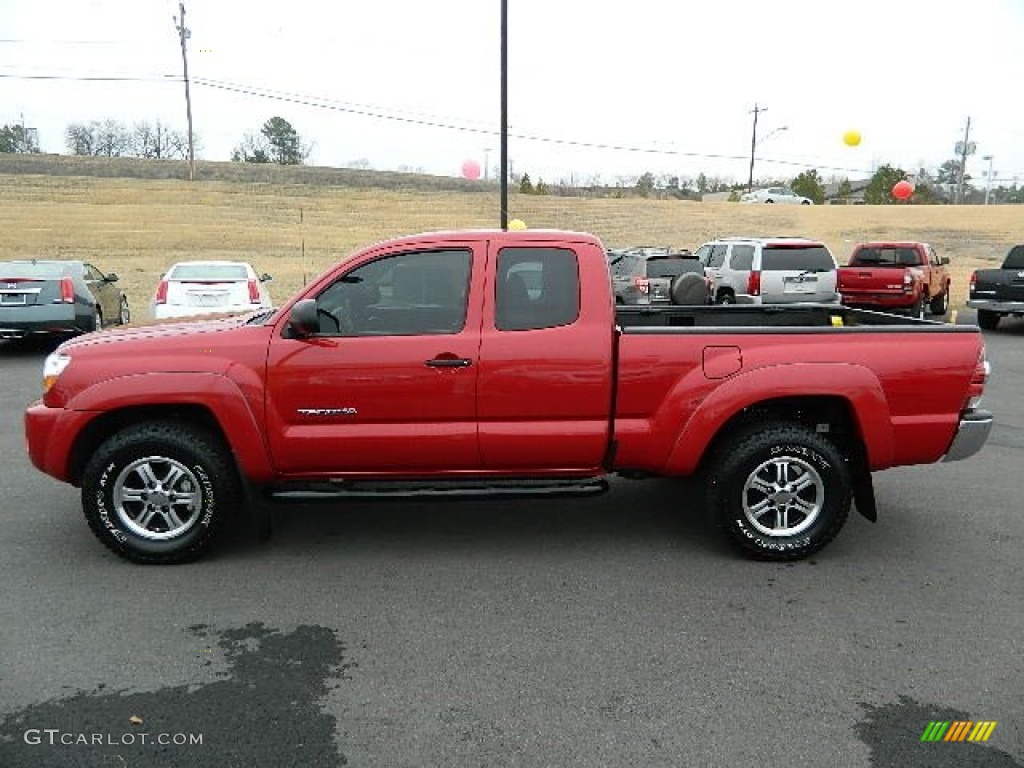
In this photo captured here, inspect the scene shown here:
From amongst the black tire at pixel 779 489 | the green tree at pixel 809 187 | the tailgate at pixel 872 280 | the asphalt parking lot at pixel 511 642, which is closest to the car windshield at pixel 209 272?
the asphalt parking lot at pixel 511 642

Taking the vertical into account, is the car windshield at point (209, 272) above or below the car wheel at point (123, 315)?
above

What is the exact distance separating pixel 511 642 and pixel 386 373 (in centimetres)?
154

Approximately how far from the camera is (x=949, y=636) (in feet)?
12.7

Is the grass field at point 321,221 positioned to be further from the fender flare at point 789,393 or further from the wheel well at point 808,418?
the fender flare at point 789,393

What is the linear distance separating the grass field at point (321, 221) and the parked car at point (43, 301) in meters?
14.0

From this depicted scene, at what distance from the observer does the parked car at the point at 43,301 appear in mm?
11539

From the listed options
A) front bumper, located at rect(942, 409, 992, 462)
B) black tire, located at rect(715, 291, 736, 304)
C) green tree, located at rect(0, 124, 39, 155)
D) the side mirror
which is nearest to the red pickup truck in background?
black tire, located at rect(715, 291, 736, 304)

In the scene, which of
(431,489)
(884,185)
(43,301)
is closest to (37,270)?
(43,301)

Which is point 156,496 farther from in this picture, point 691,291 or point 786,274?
point 786,274

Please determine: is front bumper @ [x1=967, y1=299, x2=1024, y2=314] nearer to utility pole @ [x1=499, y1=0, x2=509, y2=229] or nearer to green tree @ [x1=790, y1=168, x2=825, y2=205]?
utility pole @ [x1=499, y1=0, x2=509, y2=229]

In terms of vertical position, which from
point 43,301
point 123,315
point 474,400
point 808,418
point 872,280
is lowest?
point 123,315

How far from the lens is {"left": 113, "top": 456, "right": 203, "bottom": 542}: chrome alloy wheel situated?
4629 mm

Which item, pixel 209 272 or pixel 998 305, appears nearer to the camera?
pixel 209 272

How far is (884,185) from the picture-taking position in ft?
254
